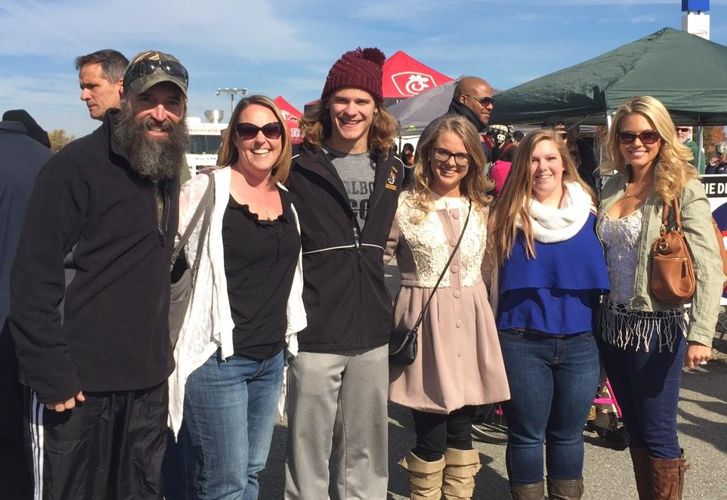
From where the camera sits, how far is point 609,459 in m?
4.17

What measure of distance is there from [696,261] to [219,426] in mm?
2001

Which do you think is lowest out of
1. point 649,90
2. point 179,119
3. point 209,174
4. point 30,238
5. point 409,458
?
point 409,458

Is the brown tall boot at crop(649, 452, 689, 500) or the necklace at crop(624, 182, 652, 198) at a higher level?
the necklace at crop(624, 182, 652, 198)

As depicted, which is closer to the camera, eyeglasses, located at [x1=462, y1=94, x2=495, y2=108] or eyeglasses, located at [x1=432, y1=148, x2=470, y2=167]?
eyeglasses, located at [x1=432, y1=148, x2=470, y2=167]

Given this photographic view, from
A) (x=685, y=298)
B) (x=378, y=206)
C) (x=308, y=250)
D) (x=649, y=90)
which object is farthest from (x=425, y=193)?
(x=649, y=90)

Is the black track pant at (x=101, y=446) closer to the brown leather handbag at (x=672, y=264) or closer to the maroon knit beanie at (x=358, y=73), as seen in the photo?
the maroon knit beanie at (x=358, y=73)

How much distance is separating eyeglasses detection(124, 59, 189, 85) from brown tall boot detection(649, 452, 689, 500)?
2.51 meters

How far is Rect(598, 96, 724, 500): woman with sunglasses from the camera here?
9.43ft

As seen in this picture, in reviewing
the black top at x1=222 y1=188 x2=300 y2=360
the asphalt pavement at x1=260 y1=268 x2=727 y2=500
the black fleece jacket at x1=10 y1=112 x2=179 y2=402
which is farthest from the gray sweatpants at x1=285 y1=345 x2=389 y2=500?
the asphalt pavement at x1=260 y1=268 x2=727 y2=500

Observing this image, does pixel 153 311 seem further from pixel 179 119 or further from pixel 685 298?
pixel 685 298

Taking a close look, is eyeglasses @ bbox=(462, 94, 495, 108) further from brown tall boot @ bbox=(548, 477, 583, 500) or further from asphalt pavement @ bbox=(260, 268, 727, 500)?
brown tall boot @ bbox=(548, 477, 583, 500)

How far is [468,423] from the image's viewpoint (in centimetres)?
321

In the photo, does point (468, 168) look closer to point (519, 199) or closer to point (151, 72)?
point (519, 199)

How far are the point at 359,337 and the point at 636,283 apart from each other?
3.89ft
